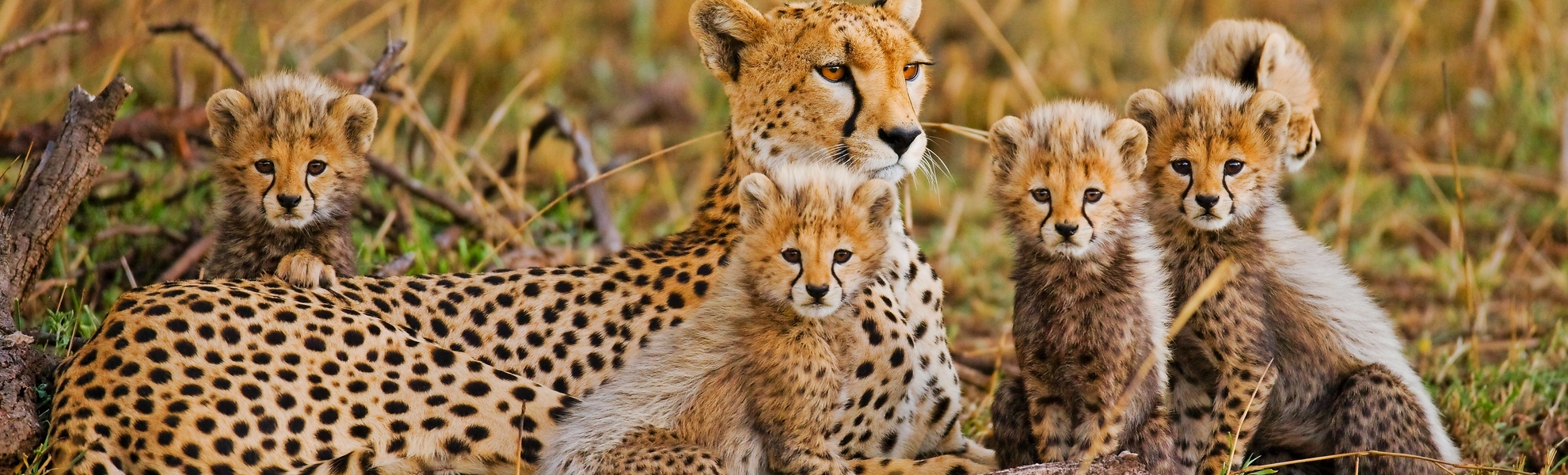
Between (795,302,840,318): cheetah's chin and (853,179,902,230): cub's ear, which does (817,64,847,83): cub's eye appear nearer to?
(853,179,902,230): cub's ear

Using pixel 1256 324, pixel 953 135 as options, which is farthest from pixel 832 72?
pixel 953 135

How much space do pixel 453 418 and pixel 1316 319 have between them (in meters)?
2.17

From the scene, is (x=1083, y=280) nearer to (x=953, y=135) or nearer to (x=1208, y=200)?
(x=1208, y=200)

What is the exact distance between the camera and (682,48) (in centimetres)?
1041

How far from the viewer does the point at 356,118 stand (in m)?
3.85

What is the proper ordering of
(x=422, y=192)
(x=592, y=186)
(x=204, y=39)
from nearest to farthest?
(x=204, y=39), (x=422, y=192), (x=592, y=186)

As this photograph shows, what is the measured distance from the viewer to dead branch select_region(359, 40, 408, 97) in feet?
15.0

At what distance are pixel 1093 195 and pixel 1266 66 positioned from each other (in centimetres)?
112

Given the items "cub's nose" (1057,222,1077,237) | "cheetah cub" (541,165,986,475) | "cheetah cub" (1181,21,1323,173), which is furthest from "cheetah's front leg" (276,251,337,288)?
"cheetah cub" (1181,21,1323,173)

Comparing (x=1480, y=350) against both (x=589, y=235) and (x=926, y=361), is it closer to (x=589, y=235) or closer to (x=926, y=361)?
(x=926, y=361)

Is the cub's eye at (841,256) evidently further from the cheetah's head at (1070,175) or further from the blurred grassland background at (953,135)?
the blurred grassland background at (953,135)

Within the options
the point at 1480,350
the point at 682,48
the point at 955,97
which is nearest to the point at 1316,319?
the point at 1480,350

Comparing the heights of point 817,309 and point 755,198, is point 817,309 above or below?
below

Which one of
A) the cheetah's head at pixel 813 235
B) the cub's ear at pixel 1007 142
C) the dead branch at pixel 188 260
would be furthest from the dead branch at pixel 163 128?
the cub's ear at pixel 1007 142
